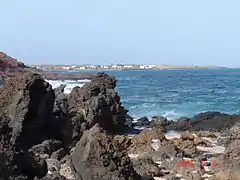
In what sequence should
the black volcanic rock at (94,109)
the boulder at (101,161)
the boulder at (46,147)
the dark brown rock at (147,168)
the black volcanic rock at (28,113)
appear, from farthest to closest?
the black volcanic rock at (94,109) < the boulder at (46,147) < the dark brown rock at (147,168) < the black volcanic rock at (28,113) < the boulder at (101,161)

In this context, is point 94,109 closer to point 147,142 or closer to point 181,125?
point 147,142

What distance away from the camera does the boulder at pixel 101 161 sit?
25.9ft

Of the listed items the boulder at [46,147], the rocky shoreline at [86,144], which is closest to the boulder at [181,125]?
the rocky shoreline at [86,144]

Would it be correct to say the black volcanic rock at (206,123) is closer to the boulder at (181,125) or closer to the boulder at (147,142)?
the boulder at (181,125)

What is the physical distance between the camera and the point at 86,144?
8227 millimetres

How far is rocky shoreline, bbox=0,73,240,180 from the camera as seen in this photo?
798 centimetres

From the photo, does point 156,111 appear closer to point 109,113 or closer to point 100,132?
point 109,113

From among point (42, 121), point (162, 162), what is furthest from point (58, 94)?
point (162, 162)

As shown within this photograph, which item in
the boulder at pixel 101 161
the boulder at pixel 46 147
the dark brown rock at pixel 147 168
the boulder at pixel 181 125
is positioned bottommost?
the boulder at pixel 181 125

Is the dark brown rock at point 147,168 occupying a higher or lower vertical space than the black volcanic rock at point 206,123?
higher

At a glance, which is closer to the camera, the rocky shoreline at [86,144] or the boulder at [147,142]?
the rocky shoreline at [86,144]

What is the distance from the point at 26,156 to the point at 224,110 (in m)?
28.6

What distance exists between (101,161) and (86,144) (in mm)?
471

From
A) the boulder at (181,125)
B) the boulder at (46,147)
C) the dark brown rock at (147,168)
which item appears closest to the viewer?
the dark brown rock at (147,168)
